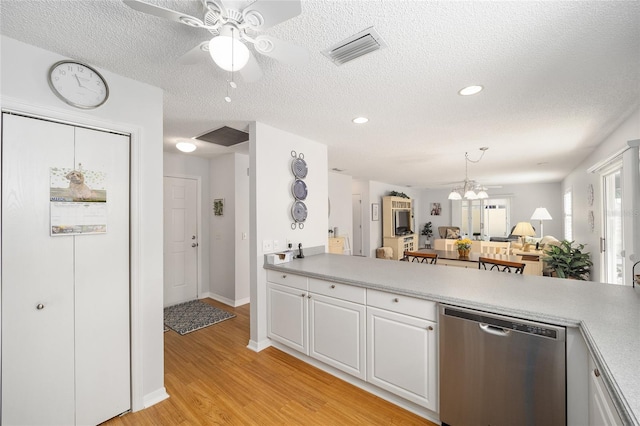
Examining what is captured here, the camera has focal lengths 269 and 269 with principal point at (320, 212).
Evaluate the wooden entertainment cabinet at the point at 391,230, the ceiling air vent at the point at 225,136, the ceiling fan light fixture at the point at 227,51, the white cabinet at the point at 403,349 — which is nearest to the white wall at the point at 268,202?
the ceiling air vent at the point at 225,136

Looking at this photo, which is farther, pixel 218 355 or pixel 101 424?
pixel 218 355

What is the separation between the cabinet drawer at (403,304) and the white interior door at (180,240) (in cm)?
342

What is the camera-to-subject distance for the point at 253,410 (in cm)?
195

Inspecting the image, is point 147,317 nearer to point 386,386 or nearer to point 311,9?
point 386,386

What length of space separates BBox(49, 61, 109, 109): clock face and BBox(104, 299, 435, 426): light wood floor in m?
2.15

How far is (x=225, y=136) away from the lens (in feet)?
10.9

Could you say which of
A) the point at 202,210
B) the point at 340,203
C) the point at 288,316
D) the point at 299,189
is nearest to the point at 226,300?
the point at 202,210

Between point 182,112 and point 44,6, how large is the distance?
1281mm

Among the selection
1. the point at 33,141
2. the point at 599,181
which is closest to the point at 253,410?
the point at 33,141

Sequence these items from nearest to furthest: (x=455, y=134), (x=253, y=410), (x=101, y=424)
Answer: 1. (x=101, y=424)
2. (x=253, y=410)
3. (x=455, y=134)

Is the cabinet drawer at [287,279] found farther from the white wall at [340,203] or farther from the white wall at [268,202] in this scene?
the white wall at [340,203]

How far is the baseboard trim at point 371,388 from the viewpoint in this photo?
1.89 m

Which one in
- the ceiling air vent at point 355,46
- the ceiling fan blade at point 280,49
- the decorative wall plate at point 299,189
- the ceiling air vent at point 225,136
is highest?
the ceiling air vent at point 225,136

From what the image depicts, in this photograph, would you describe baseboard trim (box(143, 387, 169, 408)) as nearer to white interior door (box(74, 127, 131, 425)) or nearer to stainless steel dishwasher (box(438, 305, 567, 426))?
white interior door (box(74, 127, 131, 425))
